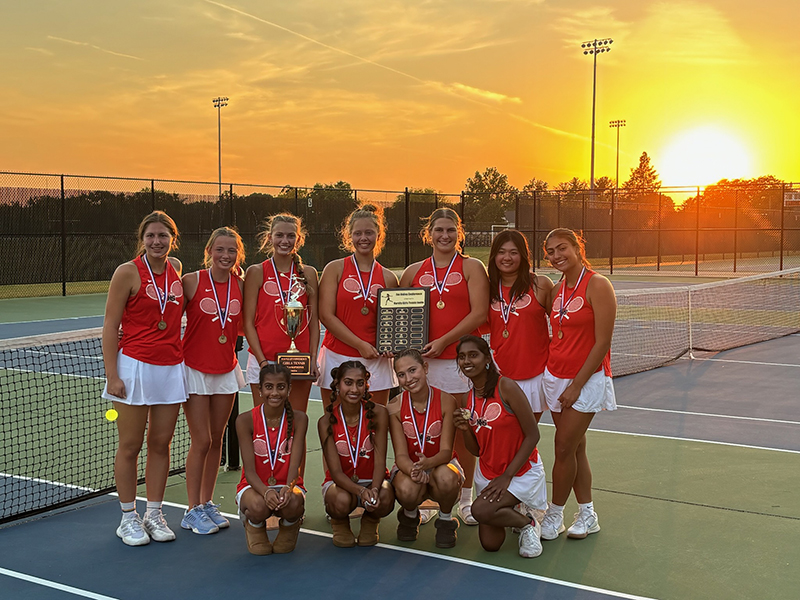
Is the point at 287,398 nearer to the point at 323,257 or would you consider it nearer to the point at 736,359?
the point at 736,359

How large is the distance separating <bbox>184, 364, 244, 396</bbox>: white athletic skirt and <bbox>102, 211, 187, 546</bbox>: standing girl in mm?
114

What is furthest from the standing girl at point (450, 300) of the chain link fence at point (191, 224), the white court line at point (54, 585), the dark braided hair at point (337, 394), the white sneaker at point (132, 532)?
the chain link fence at point (191, 224)

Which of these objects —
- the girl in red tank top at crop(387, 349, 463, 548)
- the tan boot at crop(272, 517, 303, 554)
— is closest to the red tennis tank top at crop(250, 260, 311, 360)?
the girl in red tank top at crop(387, 349, 463, 548)

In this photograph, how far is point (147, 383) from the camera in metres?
4.67

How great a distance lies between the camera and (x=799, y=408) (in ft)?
27.9

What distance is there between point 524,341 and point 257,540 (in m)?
1.90

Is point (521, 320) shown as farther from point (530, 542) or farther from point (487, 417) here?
point (530, 542)

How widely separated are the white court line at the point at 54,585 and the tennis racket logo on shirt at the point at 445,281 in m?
2.47

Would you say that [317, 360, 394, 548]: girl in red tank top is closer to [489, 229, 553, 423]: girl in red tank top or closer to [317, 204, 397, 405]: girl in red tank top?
[317, 204, 397, 405]: girl in red tank top

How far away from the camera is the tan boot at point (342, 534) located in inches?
187

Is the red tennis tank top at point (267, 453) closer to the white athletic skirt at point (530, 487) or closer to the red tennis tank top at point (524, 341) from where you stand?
the white athletic skirt at point (530, 487)

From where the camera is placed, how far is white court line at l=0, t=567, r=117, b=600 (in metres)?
4.09

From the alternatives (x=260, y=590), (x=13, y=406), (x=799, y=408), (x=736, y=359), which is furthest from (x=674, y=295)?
(x=260, y=590)

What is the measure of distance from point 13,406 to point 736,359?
922 centimetres
